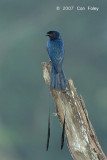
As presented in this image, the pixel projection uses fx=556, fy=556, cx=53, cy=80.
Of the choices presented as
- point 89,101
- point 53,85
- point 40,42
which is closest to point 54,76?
point 53,85

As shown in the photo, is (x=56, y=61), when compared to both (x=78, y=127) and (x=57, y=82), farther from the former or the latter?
(x=78, y=127)

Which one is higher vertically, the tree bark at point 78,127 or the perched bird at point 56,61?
the perched bird at point 56,61

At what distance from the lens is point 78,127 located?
5.32 metres

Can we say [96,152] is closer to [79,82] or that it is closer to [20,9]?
[79,82]

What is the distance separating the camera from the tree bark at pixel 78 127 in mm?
5324

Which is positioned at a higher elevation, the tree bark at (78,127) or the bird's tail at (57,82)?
the bird's tail at (57,82)

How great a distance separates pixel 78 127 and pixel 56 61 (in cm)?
75

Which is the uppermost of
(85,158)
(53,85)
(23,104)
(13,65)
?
(53,85)

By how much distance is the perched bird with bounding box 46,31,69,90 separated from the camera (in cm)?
539

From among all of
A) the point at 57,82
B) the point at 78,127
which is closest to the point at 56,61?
the point at 57,82

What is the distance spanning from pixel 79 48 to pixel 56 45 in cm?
2625

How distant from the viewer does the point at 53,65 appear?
5527 millimetres

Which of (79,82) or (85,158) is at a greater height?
(85,158)

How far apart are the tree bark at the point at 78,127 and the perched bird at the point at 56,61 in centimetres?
9
